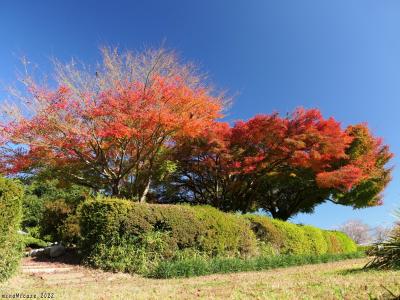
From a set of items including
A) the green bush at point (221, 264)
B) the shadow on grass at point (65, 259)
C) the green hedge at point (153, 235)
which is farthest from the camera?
the shadow on grass at point (65, 259)

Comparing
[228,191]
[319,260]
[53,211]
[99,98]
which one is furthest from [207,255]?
[228,191]

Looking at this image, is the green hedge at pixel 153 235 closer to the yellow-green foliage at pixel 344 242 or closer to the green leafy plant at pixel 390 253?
the green leafy plant at pixel 390 253

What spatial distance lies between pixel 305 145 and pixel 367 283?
13.4 metres

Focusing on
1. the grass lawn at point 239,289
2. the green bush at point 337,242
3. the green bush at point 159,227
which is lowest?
the grass lawn at point 239,289

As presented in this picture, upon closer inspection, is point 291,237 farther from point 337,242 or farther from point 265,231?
point 337,242

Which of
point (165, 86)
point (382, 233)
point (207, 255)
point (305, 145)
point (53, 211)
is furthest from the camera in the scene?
point (305, 145)

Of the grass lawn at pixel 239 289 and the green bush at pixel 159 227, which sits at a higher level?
the green bush at pixel 159 227

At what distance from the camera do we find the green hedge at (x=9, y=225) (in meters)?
7.28

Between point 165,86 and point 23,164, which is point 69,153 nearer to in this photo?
point 23,164

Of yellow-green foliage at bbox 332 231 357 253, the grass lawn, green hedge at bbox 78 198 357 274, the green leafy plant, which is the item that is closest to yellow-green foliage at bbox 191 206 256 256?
green hedge at bbox 78 198 357 274

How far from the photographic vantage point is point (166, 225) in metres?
10.6

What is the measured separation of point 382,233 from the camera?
811 centimetres

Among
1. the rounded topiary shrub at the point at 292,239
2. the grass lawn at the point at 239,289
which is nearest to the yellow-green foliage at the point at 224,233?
the rounded topiary shrub at the point at 292,239

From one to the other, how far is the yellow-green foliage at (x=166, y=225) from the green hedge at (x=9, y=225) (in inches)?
97.7
